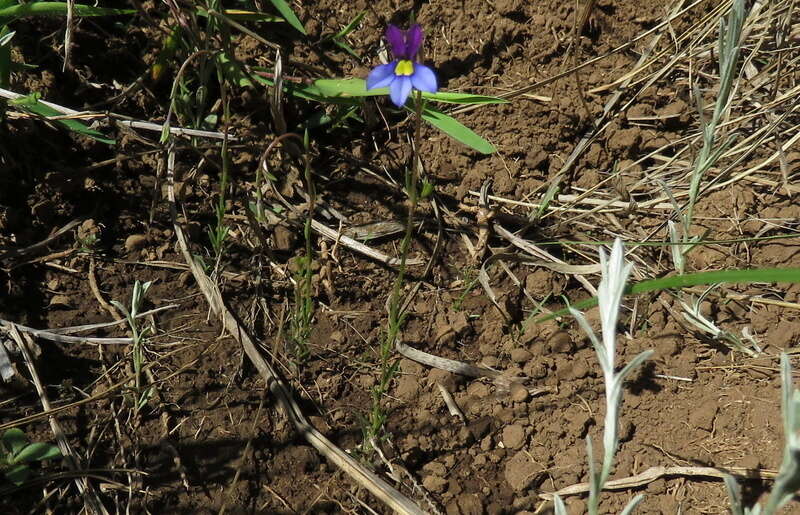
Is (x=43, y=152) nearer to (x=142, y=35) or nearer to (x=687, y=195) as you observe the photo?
(x=142, y=35)

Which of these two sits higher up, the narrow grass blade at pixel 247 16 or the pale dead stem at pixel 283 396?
the narrow grass blade at pixel 247 16

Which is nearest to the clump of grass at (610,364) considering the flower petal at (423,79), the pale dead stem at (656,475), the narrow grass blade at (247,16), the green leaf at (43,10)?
the pale dead stem at (656,475)

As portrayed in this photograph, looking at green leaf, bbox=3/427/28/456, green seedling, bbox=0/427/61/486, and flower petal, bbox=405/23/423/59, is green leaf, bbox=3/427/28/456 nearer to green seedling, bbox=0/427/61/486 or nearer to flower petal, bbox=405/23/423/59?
green seedling, bbox=0/427/61/486

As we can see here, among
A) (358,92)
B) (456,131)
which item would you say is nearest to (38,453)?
(358,92)

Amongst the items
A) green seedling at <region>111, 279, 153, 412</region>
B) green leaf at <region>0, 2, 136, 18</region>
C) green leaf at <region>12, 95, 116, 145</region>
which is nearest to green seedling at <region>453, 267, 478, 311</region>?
green seedling at <region>111, 279, 153, 412</region>

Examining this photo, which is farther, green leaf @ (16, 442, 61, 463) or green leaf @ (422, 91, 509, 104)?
green leaf @ (422, 91, 509, 104)

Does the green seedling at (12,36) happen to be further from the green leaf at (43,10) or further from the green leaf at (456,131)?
the green leaf at (456,131)

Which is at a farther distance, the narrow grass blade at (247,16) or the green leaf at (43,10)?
the narrow grass blade at (247,16)
